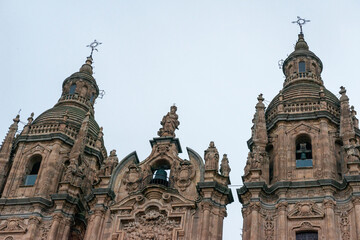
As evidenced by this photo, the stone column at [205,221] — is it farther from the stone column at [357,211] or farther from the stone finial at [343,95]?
the stone finial at [343,95]

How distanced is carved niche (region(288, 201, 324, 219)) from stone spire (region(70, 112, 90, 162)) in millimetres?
12853

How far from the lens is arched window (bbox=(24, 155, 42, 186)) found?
126 feet

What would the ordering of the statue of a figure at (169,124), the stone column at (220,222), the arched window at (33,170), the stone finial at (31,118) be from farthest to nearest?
the stone finial at (31,118)
the arched window at (33,170)
the statue of a figure at (169,124)
the stone column at (220,222)

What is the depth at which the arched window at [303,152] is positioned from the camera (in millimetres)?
35219

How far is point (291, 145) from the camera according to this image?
35844 mm

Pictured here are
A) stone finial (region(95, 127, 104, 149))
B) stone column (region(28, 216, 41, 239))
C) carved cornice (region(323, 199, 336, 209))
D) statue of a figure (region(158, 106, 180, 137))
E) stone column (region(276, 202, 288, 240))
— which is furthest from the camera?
stone finial (region(95, 127, 104, 149))

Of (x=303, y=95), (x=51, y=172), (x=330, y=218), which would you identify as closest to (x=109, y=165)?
(x=51, y=172)

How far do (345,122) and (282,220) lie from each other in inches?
287

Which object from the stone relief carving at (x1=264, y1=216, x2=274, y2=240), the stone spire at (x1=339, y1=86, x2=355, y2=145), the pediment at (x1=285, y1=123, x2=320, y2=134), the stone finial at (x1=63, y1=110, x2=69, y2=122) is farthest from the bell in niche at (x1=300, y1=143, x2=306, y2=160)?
the stone finial at (x1=63, y1=110, x2=69, y2=122)

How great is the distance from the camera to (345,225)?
1225 inches

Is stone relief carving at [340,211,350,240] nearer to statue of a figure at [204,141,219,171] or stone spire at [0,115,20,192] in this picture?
statue of a figure at [204,141,219,171]

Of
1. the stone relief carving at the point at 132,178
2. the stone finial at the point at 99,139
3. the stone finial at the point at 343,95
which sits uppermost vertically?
the stone finial at the point at 343,95

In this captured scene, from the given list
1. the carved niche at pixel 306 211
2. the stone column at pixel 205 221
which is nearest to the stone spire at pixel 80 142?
the stone column at pixel 205 221

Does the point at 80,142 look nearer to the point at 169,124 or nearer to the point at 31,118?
the point at 31,118
